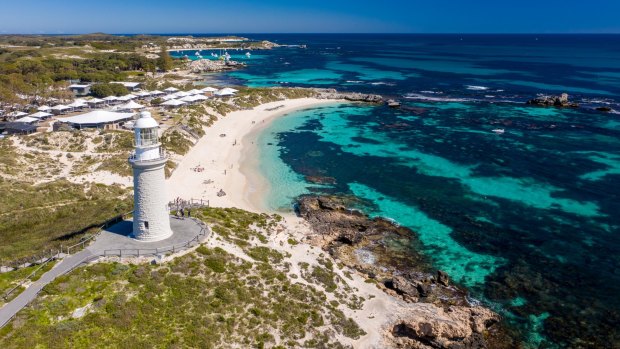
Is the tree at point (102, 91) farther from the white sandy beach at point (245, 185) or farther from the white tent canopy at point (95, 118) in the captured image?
the white sandy beach at point (245, 185)

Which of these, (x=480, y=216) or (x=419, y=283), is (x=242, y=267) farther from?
(x=480, y=216)

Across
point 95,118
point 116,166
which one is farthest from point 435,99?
point 116,166

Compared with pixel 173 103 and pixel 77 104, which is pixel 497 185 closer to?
pixel 173 103

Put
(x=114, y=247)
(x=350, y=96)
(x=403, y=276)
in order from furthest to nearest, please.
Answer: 1. (x=350, y=96)
2. (x=403, y=276)
3. (x=114, y=247)

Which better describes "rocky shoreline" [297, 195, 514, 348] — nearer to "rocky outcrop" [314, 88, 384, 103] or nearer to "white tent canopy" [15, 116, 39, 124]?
"white tent canopy" [15, 116, 39, 124]

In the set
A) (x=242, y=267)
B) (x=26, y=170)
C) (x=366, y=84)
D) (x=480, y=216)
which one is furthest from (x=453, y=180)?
(x=366, y=84)

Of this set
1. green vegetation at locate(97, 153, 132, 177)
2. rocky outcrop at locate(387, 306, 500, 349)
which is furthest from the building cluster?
rocky outcrop at locate(387, 306, 500, 349)
